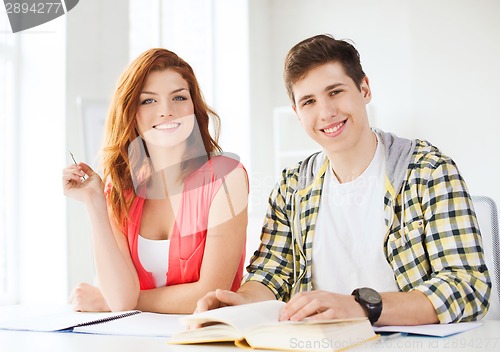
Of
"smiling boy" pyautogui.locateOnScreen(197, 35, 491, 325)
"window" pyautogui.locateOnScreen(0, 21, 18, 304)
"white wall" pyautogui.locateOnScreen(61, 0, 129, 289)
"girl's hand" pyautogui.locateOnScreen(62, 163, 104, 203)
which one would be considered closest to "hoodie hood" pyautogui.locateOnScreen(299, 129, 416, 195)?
"smiling boy" pyautogui.locateOnScreen(197, 35, 491, 325)

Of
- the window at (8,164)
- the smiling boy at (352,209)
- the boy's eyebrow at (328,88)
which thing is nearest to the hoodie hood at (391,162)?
the smiling boy at (352,209)

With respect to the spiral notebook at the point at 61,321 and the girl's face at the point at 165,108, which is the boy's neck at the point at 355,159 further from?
the spiral notebook at the point at 61,321

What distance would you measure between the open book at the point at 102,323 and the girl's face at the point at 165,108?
373 millimetres

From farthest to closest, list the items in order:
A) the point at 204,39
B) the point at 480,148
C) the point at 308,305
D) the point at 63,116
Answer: the point at 204,39 < the point at 480,148 < the point at 63,116 < the point at 308,305

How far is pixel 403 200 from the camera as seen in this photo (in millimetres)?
1139

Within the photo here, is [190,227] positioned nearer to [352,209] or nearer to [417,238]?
[352,209]

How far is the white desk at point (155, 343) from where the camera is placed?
29.8 inches

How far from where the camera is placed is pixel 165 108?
1.28 metres

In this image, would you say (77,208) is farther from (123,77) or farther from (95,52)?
(123,77)

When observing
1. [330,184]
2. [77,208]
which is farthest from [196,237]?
[77,208]

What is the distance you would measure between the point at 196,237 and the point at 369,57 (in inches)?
85.1

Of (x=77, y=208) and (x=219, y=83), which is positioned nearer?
(x=77, y=208)

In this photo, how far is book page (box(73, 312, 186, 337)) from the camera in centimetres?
88

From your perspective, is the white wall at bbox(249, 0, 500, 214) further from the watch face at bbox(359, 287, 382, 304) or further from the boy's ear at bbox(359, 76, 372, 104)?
the watch face at bbox(359, 287, 382, 304)
